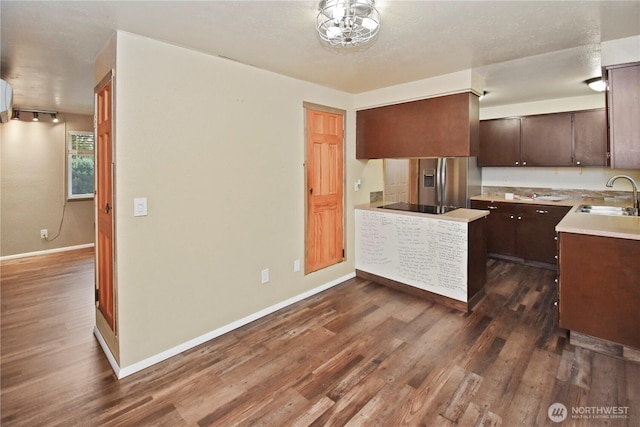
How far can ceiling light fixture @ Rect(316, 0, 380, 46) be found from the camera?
5.80 feet

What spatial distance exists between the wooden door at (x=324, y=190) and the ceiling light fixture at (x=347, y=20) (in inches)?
63.8

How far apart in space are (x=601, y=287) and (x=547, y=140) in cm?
290

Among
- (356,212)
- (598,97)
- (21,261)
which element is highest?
(598,97)

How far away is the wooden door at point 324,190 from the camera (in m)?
3.66

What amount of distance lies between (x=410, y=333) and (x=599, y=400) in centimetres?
127

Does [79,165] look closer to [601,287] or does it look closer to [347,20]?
[347,20]

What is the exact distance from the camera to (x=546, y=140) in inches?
184

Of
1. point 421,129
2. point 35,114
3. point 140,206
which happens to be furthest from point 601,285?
point 35,114

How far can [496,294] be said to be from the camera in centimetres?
374

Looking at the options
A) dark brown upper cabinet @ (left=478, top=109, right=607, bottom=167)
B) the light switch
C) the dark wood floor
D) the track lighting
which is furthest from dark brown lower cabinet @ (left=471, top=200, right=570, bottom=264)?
the track lighting

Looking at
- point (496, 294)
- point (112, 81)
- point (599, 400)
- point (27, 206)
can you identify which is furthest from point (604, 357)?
point (27, 206)

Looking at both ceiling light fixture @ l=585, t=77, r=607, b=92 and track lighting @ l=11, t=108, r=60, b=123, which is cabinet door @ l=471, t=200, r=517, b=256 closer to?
ceiling light fixture @ l=585, t=77, r=607, b=92

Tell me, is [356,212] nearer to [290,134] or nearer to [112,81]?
[290,134]

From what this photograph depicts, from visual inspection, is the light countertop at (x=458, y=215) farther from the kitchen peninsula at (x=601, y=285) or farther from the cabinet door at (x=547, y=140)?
the cabinet door at (x=547, y=140)
